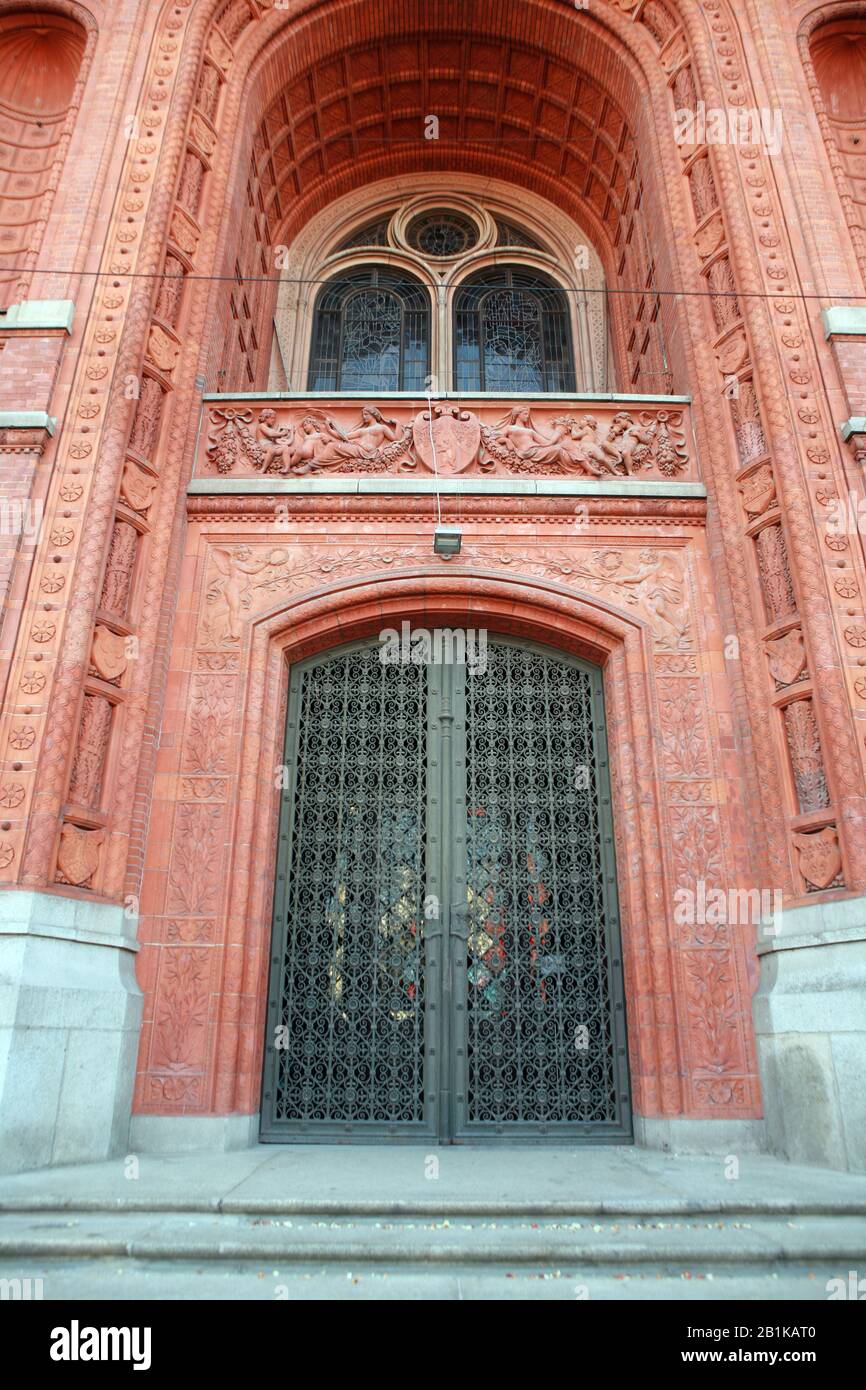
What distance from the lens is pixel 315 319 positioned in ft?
41.6

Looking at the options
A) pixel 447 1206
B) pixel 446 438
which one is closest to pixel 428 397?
pixel 446 438

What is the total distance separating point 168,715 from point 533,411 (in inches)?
188

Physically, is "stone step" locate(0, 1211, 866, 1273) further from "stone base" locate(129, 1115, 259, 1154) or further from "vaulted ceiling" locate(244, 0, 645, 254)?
"vaulted ceiling" locate(244, 0, 645, 254)

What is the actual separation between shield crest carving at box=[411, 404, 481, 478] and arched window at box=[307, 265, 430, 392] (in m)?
3.44

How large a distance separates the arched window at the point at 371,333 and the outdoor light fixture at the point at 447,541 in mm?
4708

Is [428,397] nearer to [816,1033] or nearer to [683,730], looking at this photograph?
[683,730]

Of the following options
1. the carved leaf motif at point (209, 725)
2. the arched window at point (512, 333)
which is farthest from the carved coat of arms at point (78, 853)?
the arched window at point (512, 333)

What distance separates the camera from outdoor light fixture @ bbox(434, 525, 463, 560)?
8.16 m

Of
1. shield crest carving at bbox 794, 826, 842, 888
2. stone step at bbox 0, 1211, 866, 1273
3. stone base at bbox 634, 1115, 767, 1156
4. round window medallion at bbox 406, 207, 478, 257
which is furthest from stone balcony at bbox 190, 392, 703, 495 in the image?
stone step at bbox 0, 1211, 866, 1273

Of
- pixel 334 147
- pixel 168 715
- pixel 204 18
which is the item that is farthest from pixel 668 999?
pixel 334 147

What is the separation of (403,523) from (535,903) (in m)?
3.77

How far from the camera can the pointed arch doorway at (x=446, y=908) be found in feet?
22.8

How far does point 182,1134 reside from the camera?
6.38m

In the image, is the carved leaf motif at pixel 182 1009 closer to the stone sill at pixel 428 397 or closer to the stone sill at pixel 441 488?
the stone sill at pixel 441 488
